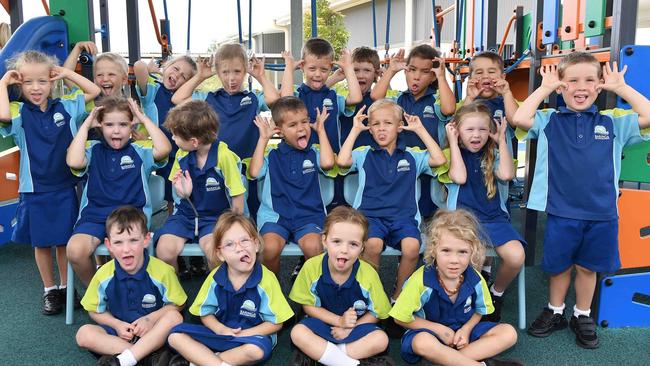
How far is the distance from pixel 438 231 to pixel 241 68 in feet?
5.48

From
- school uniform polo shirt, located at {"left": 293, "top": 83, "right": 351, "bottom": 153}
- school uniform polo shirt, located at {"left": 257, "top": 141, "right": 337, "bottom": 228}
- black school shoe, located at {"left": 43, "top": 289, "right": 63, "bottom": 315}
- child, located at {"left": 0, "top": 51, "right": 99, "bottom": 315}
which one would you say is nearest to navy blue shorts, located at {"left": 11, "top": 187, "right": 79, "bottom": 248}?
child, located at {"left": 0, "top": 51, "right": 99, "bottom": 315}

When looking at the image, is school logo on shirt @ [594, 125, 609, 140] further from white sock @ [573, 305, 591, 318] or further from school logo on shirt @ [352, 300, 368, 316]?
school logo on shirt @ [352, 300, 368, 316]

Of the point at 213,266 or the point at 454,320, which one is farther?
the point at 213,266

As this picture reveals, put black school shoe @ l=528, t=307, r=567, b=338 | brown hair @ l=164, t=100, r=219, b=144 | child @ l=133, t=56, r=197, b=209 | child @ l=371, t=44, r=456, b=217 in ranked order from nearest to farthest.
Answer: black school shoe @ l=528, t=307, r=567, b=338
brown hair @ l=164, t=100, r=219, b=144
child @ l=371, t=44, r=456, b=217
child @ l=133, t=56, r=197, b=209

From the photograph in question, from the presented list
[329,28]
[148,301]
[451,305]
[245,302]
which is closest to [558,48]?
[451,305]

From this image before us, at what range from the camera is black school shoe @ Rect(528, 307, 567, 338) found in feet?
8.67

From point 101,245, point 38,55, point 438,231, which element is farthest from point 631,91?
point 38,55

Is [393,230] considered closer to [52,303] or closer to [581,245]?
[581,245]

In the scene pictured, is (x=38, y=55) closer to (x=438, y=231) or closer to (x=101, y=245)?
(x=101, y=245)

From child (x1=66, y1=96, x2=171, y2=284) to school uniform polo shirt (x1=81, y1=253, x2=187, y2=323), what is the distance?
393 mm

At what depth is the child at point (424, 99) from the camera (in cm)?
330

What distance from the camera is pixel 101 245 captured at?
2.70 metres

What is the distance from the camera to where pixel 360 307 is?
2.41m

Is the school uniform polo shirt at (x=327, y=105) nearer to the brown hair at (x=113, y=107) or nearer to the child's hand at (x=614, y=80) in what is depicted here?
the brown hair at (x=113, y=107)
